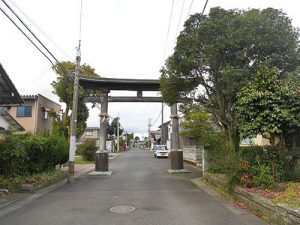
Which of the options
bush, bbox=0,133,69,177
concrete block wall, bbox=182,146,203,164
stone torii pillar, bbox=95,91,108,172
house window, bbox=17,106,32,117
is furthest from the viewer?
house window, bbox=17,106,32,117

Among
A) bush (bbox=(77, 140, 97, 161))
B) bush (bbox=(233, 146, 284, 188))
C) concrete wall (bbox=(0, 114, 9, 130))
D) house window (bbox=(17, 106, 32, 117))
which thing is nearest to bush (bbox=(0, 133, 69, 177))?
concrete wall (bbox=(0, 114, 9, 130))

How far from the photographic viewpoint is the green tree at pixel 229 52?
12367mm

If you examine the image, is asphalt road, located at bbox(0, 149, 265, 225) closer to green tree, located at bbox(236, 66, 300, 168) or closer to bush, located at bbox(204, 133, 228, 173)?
bush, located at bbox(204, 133, 228, 173)

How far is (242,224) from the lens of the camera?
24.1 ft

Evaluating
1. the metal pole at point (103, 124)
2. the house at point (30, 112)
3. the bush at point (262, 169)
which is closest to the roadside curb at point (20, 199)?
the metal pole at point (103, 124)

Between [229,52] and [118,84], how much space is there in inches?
398

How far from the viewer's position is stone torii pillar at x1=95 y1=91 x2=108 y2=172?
68.0ft

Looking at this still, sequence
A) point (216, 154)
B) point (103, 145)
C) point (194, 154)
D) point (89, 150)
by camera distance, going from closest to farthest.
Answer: point (216, 154) → point (103, 145) → point (194, 154) → point (89, 150)

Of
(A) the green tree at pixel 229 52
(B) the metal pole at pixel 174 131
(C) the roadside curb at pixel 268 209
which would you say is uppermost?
(A) the green tree at pixel 229 52

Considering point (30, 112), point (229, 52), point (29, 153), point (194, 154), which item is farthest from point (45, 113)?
point (229, 52)

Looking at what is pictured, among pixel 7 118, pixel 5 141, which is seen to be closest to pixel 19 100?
pixel 5 141

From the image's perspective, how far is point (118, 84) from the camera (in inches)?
853

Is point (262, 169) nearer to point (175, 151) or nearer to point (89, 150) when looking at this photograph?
point (175, 151)

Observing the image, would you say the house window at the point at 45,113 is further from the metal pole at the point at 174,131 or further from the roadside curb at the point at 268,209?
the roadside curb at the point at 268,209
